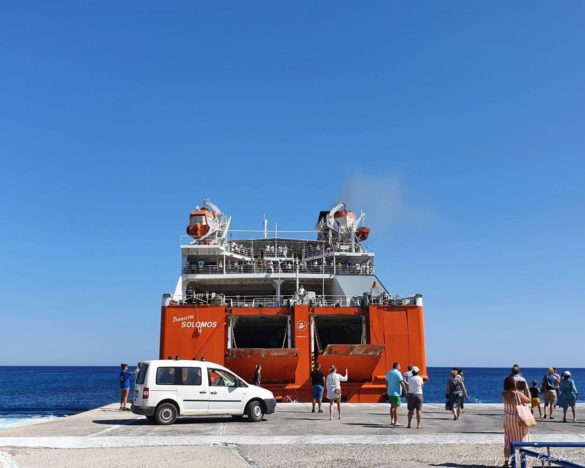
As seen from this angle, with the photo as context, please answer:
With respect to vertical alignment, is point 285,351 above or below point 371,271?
below

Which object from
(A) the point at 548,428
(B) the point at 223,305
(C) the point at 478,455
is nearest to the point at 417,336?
(B) the point at 223,305

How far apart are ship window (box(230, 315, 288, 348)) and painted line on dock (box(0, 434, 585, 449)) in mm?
13641

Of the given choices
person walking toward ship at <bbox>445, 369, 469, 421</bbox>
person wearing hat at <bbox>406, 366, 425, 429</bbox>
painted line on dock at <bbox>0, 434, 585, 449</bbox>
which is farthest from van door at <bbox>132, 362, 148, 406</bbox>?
person walking toward ship at <bbox>445, 369, 469, 421</bbox>

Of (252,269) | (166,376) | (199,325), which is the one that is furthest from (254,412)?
(252,269)

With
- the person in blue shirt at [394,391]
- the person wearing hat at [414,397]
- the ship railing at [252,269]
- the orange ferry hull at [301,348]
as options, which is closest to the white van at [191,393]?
the person in blue shirt at [394,391]

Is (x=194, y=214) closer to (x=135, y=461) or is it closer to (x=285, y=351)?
(x=285, y=351)

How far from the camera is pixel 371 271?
30812mm

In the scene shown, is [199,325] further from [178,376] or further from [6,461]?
[6,461]

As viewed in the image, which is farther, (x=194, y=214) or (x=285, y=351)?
(x=194, y=214)

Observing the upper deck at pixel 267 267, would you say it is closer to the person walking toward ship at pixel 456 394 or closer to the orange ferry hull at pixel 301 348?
the orange ferry hull at pixel 301 348

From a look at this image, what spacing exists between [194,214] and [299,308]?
10484 mm

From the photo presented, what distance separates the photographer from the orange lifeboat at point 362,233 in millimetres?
33062

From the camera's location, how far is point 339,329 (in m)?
29.1

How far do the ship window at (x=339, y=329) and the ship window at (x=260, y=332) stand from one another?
1.74m
